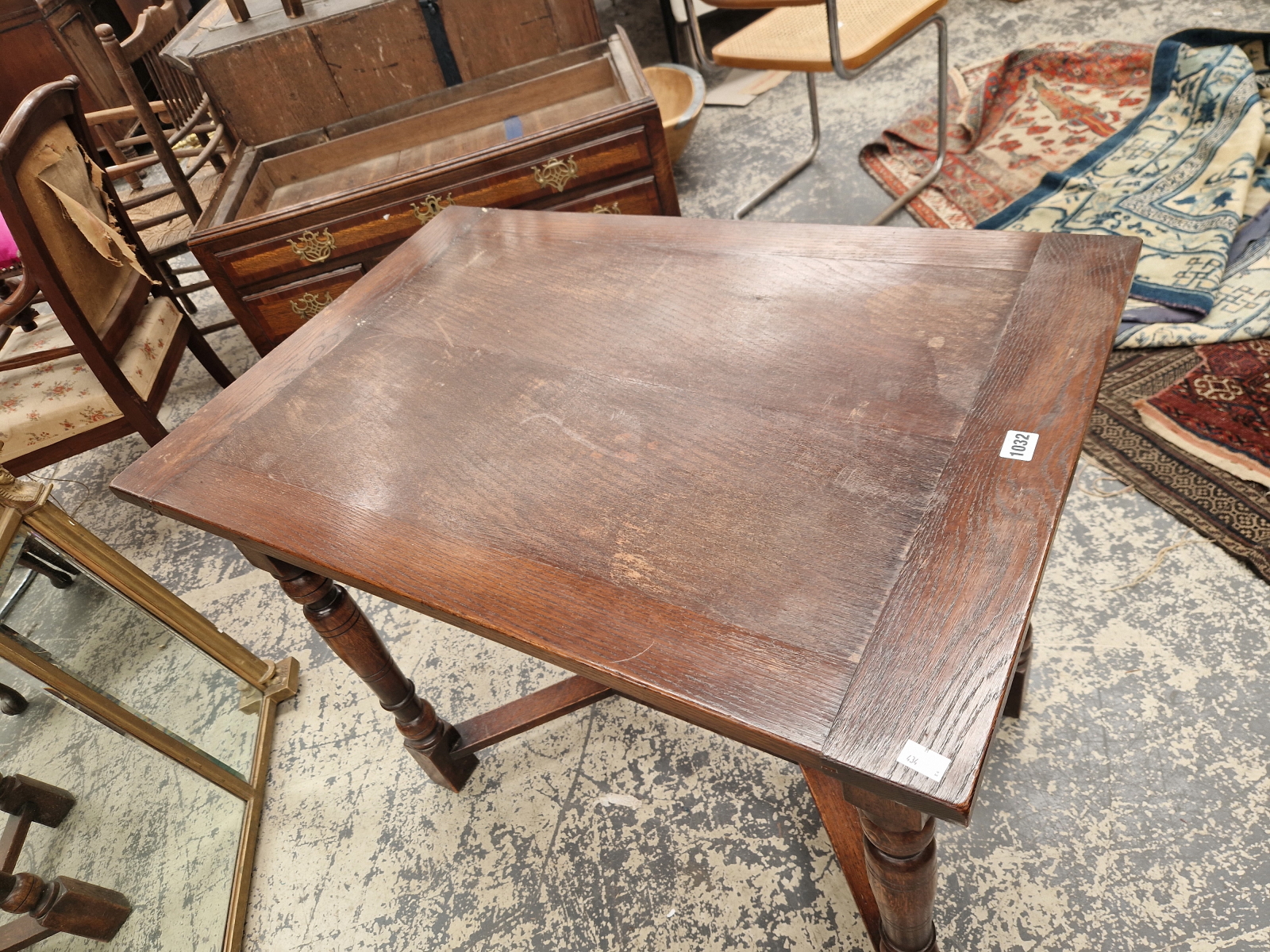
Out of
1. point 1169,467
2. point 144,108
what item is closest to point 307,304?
point 144,108

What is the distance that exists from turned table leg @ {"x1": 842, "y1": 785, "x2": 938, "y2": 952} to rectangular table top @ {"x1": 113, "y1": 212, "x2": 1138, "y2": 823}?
10cm

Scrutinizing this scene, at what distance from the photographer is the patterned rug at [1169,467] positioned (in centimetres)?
146

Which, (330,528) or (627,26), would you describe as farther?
(627,26)

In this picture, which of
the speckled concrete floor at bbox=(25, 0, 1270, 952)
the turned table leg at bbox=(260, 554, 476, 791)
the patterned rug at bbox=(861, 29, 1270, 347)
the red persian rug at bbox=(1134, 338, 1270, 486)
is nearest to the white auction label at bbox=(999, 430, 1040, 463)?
the speckled concrete floor at bbox=(25, 0, 1270, 952)

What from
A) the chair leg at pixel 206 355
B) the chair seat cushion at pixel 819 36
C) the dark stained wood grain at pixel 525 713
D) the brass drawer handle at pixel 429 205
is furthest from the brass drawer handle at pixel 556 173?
the dark stained wood grain at pixel 525 713

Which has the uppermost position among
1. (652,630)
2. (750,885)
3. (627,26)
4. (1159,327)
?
(652,630)

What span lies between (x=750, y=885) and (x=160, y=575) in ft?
5.65

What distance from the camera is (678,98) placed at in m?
3.00

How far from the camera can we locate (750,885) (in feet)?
3.97

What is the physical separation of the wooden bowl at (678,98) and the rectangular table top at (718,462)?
5.52 feet

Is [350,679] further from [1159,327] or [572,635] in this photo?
[1159,327]

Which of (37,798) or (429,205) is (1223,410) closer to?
(429,205)

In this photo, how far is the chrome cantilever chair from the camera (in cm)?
203

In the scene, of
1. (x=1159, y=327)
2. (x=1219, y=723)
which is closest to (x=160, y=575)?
(x=1219, y=723)
